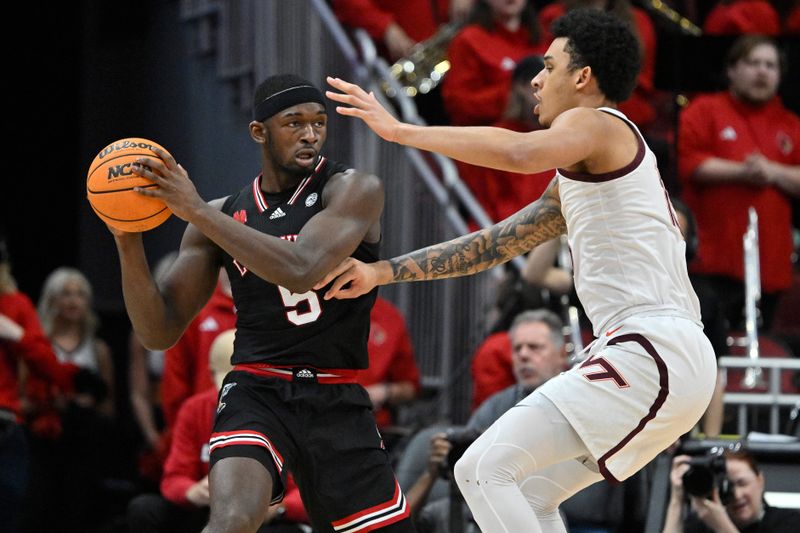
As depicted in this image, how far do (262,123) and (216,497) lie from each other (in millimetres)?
1522

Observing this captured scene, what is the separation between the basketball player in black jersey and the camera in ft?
16.1

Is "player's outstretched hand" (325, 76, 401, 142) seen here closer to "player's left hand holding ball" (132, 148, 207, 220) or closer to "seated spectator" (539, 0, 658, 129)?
"player's left hand holding ball" (132, 148, 207, 220)

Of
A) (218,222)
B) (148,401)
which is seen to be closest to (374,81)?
(148,401)

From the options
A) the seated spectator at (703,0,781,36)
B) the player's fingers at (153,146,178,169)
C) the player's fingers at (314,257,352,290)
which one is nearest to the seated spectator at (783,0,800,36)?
the seated spectator at (703,0,781,36)

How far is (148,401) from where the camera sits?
10062 millimetres

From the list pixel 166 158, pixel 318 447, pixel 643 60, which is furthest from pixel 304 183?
pixel 643 60

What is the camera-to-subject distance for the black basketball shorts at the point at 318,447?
5.02m

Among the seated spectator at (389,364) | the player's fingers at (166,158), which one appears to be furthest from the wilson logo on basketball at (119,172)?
the seated spectator at (389,364)

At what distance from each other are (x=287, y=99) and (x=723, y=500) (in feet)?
9.26

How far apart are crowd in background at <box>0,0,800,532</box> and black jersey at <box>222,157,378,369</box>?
191 cm

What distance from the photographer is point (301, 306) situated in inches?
207

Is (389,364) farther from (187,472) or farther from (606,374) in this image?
(606,374)

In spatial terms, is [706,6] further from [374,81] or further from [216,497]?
[216,497]

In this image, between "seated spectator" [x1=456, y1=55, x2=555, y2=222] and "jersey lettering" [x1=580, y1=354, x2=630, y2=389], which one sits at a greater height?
"seated spectator" [x1=456, y1=55, x2=555, y2=222]
